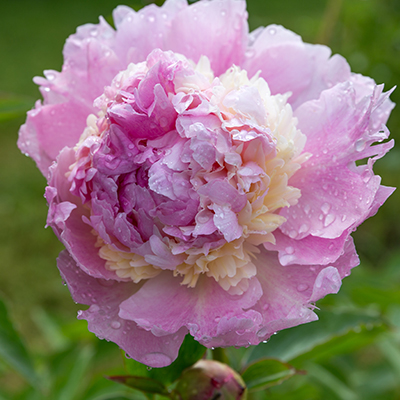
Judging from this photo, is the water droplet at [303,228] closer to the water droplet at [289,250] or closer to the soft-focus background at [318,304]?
the water droplet at [289,250]

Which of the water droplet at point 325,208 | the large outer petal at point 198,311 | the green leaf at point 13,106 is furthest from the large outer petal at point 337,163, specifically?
the green leaf at point 13,106

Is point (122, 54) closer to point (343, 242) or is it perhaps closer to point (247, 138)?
point (247, 138)

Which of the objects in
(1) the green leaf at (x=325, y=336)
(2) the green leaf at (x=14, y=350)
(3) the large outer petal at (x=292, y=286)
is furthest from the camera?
(2) the green leaf at (x=14, y=350)

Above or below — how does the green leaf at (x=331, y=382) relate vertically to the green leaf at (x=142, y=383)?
below

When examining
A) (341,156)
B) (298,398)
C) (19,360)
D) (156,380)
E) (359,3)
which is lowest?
A: (298,398)

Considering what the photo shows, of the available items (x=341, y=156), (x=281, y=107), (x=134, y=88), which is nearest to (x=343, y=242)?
(x=341, y=156)

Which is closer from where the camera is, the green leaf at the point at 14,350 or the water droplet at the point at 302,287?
the water droplet at the point at 302,287

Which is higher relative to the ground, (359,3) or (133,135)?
(133,135)

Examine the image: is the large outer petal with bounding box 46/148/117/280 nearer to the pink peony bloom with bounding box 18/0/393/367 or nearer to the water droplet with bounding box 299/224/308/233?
the pink peony bloom with bounding box 18/0/393/367
